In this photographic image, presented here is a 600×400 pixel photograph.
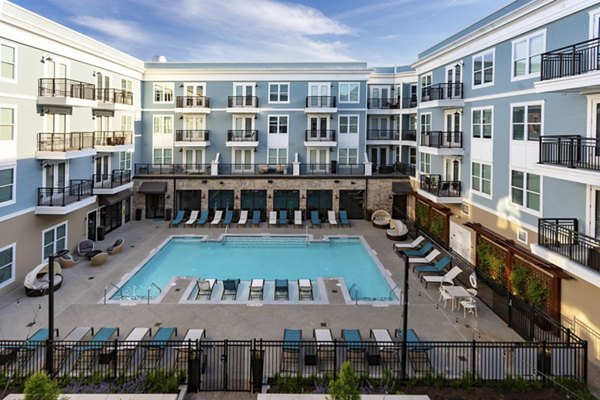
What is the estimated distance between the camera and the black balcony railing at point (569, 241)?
1089 centimetres

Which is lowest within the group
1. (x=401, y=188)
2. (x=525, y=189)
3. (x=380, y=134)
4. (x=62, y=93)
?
(x=401, y=188)

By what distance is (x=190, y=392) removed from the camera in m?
9.94

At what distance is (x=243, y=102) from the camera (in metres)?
32.0

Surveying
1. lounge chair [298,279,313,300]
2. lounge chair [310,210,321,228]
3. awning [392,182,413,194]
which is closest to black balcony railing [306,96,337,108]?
awning [392,182,413,194]

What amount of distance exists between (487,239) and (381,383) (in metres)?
9.82

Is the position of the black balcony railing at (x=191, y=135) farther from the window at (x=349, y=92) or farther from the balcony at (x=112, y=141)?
the window at (x=349, y=92)

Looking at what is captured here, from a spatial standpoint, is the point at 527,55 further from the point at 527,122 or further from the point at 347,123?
the point at 347,123

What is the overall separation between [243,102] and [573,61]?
23.9m

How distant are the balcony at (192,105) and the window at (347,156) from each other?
34.4 ft

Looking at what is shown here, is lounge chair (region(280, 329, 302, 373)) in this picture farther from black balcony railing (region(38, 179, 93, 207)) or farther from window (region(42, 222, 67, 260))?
window (region(42, 222, 67, 260))

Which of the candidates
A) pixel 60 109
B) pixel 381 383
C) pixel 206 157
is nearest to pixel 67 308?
pixel 60 109

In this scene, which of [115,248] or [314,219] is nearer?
[115,248]

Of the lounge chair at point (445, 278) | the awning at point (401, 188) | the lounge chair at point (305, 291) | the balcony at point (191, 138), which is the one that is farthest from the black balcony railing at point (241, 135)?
the lounge chair at point (445, 278)

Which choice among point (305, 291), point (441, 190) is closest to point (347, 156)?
point (441, 190)
